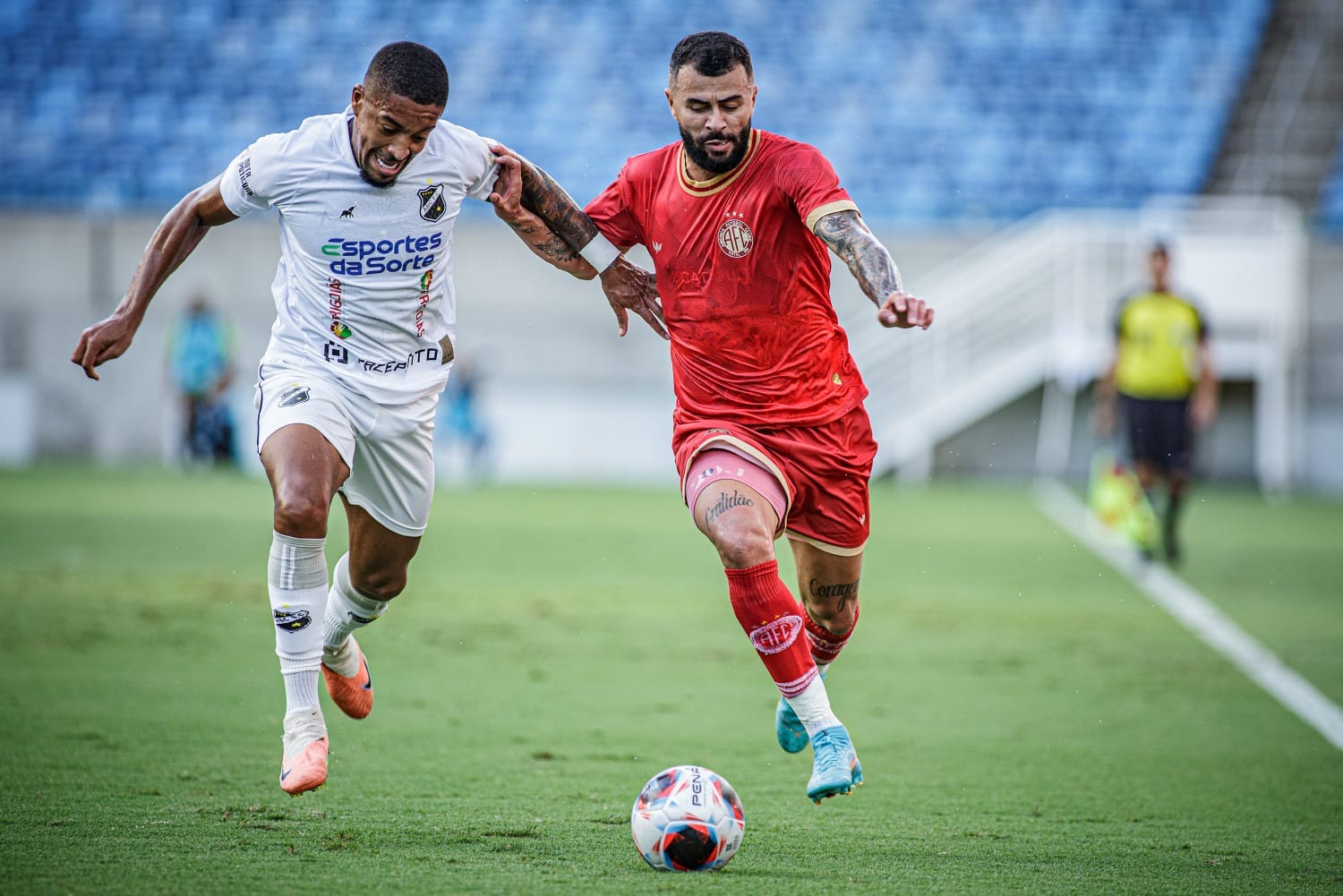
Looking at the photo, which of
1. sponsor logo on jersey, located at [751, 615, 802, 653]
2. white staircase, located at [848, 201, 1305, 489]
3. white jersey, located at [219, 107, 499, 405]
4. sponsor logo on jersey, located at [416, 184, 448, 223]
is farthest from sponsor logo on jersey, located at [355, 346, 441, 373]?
white staircase, located at [848, 201, 1305, 489]

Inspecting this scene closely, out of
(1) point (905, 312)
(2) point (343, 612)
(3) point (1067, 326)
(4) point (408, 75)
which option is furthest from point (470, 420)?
(1) point (905, 312)

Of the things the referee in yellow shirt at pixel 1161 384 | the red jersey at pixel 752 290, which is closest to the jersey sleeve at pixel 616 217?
the red jersey at pixel 752 290

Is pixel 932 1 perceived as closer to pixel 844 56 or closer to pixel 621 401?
pixel 844 56

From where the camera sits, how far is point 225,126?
72.4 feet

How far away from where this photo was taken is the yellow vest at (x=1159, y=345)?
38.1 ft

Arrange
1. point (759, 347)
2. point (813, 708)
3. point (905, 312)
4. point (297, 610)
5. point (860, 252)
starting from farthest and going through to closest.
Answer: point (759, 347), point (297, 610), point (860, 252), point (813, 708), point (905, 312)

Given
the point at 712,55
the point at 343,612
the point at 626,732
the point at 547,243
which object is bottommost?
the point at 626,732

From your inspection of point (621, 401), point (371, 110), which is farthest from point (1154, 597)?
point (621, 401)

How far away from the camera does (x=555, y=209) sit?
18.2ft

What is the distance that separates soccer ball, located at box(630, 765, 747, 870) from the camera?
4.16 metres

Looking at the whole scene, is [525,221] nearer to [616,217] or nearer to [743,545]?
[616,217]

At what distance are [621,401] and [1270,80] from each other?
10150 mm

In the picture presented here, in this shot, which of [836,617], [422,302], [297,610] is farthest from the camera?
[836,617]

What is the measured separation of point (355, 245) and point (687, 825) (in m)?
2.14
